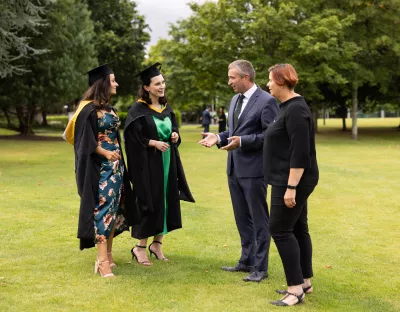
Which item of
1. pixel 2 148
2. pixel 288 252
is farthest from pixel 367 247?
pixel 2 148

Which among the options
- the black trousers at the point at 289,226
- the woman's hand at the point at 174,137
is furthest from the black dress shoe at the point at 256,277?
the woman's hand at the point at 174,137

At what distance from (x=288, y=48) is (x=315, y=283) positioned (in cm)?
3049

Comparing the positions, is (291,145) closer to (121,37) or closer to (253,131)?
(253,131)

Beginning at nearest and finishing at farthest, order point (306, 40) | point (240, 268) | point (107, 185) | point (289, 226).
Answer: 1. point (289, 226)
2. point (107, 185)
3. point (240, 268)
4. point (306, 40)

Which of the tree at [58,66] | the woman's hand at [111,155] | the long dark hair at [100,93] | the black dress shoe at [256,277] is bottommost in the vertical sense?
the black dress shoe at [256,277]

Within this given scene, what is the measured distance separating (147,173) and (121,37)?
43183 mm

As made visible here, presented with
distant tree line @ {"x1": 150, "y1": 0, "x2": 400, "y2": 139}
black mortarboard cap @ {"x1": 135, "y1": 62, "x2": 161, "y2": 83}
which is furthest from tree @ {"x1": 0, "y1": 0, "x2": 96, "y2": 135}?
black mortarboard cap @ {"x1": 135, "y1": 62, "x2": 161, "y2": 83}

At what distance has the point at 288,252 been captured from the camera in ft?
→ 19.0

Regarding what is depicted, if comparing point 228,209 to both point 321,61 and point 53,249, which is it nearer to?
point 53,249

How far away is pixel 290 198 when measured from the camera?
18.2 feet

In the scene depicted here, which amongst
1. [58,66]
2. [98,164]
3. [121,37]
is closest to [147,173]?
[98,164]

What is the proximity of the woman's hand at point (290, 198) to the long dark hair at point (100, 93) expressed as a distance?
2501mm

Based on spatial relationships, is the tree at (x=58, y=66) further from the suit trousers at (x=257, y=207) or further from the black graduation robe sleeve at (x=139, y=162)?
the suit trousers at (x=257, y=207)

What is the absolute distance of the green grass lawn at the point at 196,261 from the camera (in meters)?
5.99
